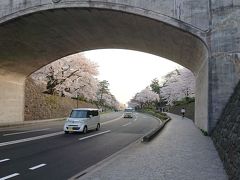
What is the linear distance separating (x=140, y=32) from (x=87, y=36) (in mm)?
4407

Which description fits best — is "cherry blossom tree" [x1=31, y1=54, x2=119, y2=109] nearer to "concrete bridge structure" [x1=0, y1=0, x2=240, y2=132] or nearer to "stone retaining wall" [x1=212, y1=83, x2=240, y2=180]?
"concrete bridge structure" [x1=0, y1=0, x2=240, y2=132]

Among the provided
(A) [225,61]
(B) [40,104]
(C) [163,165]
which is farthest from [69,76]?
(C) [163,165]

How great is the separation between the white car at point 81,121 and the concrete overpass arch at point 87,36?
548 centimetres

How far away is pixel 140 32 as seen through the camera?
65.1ft

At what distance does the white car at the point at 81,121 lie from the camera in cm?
2020

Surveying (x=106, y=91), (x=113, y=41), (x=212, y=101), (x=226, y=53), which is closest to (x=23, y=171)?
(x=212, y=101)

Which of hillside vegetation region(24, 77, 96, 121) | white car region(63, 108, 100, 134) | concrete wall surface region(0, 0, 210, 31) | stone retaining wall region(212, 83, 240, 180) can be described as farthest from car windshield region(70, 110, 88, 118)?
hillside vegetation region(24, 77, 96, 121)

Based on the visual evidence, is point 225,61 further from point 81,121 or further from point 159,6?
point 81,121

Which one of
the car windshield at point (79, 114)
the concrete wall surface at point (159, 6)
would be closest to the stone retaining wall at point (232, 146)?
the concrete wall surface at point (159, 6)

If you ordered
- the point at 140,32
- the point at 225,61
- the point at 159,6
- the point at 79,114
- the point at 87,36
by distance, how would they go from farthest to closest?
the point at 87,36 → the point at 79,114 → the point at 140,32 → the point at 159,6 → the point at 225,61

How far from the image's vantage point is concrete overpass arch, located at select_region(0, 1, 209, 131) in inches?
676

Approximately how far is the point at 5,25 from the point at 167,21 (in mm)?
10371

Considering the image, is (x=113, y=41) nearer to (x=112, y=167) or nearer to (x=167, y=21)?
(x=167, y=21)

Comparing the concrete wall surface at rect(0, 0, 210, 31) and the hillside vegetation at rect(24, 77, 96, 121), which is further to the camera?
the hillside vegetation at rect(24, 77, 96, 121)
